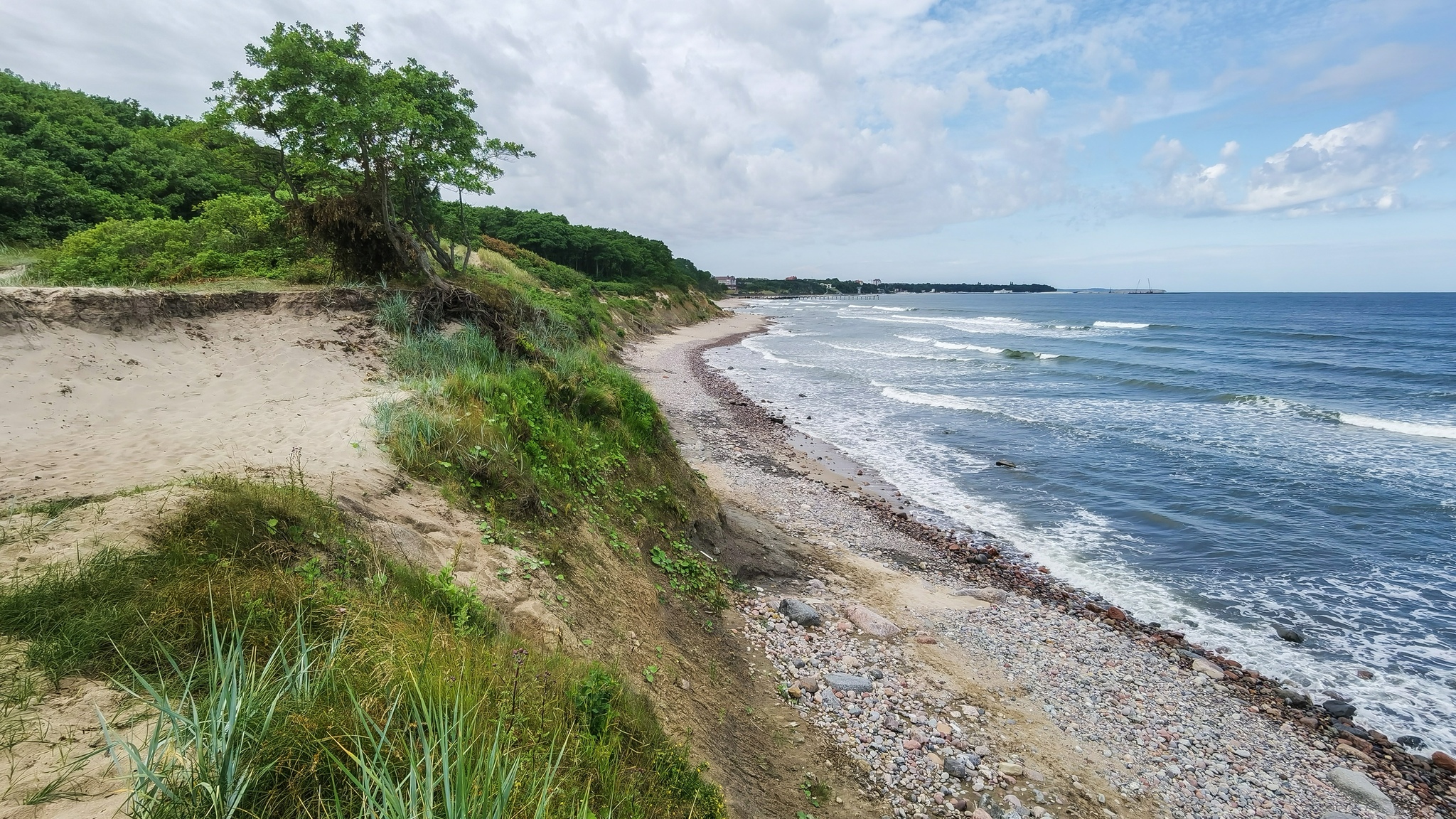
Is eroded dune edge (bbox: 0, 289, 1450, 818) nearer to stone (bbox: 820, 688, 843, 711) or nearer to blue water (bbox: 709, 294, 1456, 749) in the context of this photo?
stone (bbox: 820, 688, 843, 711)

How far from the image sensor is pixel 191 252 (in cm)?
1373

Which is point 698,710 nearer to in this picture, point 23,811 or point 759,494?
point 23,811

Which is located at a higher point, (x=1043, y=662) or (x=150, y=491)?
(x=150, y=491)

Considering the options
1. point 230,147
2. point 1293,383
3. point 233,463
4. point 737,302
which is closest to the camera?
point 233,463

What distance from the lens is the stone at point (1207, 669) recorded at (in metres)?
8.49

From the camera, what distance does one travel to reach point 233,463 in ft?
19.6

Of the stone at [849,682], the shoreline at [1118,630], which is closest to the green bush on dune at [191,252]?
the shoreline at [1118,630]

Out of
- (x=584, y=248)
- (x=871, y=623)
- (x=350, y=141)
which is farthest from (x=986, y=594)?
(x=584, y=248)

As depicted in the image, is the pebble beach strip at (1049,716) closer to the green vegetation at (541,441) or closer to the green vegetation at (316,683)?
the green vegetation at (541,441)

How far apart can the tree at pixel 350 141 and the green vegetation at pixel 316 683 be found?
9.20m

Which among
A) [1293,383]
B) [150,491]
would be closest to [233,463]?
[150,491]

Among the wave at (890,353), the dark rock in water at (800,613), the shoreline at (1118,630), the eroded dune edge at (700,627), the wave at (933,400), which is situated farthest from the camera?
the wave at (890,353)

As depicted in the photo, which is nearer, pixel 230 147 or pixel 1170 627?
pixel 1170 627

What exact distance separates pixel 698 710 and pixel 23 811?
4.14 metres
